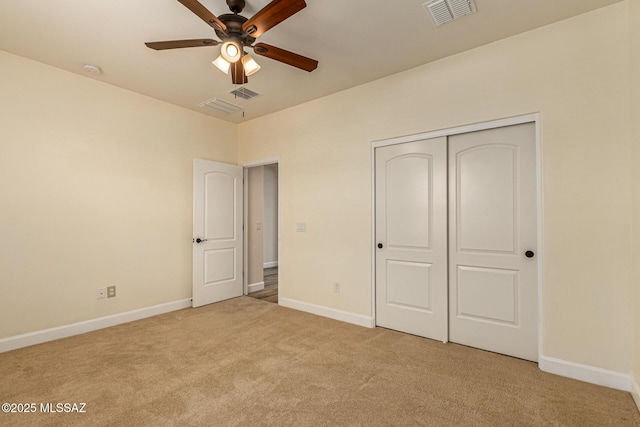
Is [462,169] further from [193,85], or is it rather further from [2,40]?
[2,40]

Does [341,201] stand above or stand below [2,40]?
below

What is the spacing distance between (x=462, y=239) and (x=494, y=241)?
0.27 metres

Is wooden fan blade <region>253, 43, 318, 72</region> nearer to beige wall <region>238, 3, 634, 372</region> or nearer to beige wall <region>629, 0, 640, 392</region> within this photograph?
beige wall <region>238, 3, 634, 372</region>

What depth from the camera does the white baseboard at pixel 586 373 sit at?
219cm

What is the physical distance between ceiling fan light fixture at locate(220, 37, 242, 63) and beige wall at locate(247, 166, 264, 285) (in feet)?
9.81

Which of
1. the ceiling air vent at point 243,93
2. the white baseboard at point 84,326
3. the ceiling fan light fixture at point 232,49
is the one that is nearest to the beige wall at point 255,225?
the white baseboard at point 84,326

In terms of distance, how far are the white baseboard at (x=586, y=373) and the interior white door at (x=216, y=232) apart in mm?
3883

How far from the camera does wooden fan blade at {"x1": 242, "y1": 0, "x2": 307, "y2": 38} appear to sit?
5.97 ft

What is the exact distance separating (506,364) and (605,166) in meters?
1.70

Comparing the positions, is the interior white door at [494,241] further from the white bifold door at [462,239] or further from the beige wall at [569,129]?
the beige wall at [569,129]

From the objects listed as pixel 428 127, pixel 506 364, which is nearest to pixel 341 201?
pixel 428 127

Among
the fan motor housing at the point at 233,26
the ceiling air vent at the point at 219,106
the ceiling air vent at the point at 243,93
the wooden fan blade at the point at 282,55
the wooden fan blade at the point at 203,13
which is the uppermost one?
the ceiling air vent at the point at 243,93

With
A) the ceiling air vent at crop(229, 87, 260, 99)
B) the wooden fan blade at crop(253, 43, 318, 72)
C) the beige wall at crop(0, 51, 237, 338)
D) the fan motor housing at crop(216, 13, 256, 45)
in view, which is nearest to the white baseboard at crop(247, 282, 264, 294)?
the beige wall at crop(0, 51, 237, 338)

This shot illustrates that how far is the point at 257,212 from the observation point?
17.4 feet
